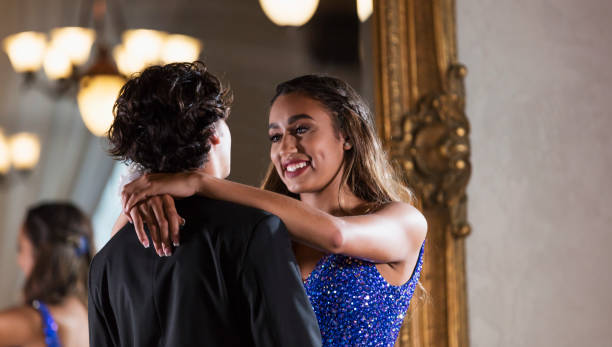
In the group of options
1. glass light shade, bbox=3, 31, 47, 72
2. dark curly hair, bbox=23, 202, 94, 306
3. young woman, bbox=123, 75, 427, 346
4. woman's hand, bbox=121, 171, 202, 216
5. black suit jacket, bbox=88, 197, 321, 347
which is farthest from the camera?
glass light shade, bbox=3, 31, 47, 72

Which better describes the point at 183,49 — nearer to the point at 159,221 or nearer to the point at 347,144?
the point at 347,144

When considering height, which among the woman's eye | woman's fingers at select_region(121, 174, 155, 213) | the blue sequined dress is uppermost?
the woman's eye

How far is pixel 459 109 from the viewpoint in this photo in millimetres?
2693

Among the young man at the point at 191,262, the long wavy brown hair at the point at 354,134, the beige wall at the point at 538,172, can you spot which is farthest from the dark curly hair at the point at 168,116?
the beige wall at the point at 538,172

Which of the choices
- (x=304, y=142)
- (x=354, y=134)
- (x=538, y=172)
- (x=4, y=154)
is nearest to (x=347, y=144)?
(x=354, y=134)

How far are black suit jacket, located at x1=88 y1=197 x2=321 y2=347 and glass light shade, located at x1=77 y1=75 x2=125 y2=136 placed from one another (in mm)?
1902

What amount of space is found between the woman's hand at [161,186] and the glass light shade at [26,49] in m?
2.52

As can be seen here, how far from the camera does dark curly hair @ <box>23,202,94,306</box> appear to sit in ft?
8.62

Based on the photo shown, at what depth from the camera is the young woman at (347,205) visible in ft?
6.05

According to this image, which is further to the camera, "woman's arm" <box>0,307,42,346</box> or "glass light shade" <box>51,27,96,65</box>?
"glass light shade" <box>51,27,96,65</box>

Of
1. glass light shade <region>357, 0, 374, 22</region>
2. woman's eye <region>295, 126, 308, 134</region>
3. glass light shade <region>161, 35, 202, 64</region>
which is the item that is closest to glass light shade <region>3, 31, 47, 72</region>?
glass light shade <region>161, 35, 202, 64</region>

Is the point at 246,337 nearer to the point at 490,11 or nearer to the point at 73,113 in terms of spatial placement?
the point at 490,11

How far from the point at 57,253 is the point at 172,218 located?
149 centimetres

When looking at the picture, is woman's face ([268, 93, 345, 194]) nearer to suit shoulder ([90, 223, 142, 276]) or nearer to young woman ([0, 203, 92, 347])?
suit shoulder ([90, 223, 142, 276])
